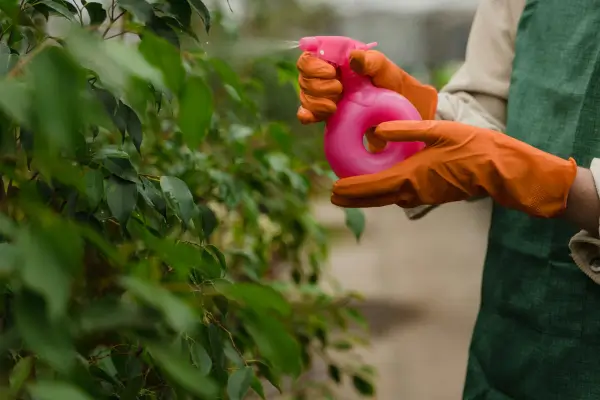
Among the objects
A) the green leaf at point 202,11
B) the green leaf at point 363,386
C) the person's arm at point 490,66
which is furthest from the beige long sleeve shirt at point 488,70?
the green leaf at point 202,11

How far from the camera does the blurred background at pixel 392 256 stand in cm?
161

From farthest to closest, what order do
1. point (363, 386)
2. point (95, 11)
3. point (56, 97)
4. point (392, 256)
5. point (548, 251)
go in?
point (392, 256) < point (363, 386) < point (548, 251) < point (95, 11) < point (56, 97)

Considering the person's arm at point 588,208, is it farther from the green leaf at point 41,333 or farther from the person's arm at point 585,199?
the green leaf at point 41,333

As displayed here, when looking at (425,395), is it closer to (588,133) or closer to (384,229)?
(588,133)

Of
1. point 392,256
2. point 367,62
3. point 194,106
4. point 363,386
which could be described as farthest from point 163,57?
point 392,256

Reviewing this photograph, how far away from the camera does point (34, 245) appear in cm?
38

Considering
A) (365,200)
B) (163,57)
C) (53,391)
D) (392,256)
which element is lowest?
(392,256)

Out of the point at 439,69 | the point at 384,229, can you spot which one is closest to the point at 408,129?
the point at 384,229

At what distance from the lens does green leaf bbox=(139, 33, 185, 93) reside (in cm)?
47

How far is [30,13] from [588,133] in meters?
0.71

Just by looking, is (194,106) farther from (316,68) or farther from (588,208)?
(588,208)

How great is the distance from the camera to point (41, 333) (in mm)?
408

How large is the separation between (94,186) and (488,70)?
0.74 m

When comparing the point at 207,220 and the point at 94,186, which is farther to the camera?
the point at 207,220
